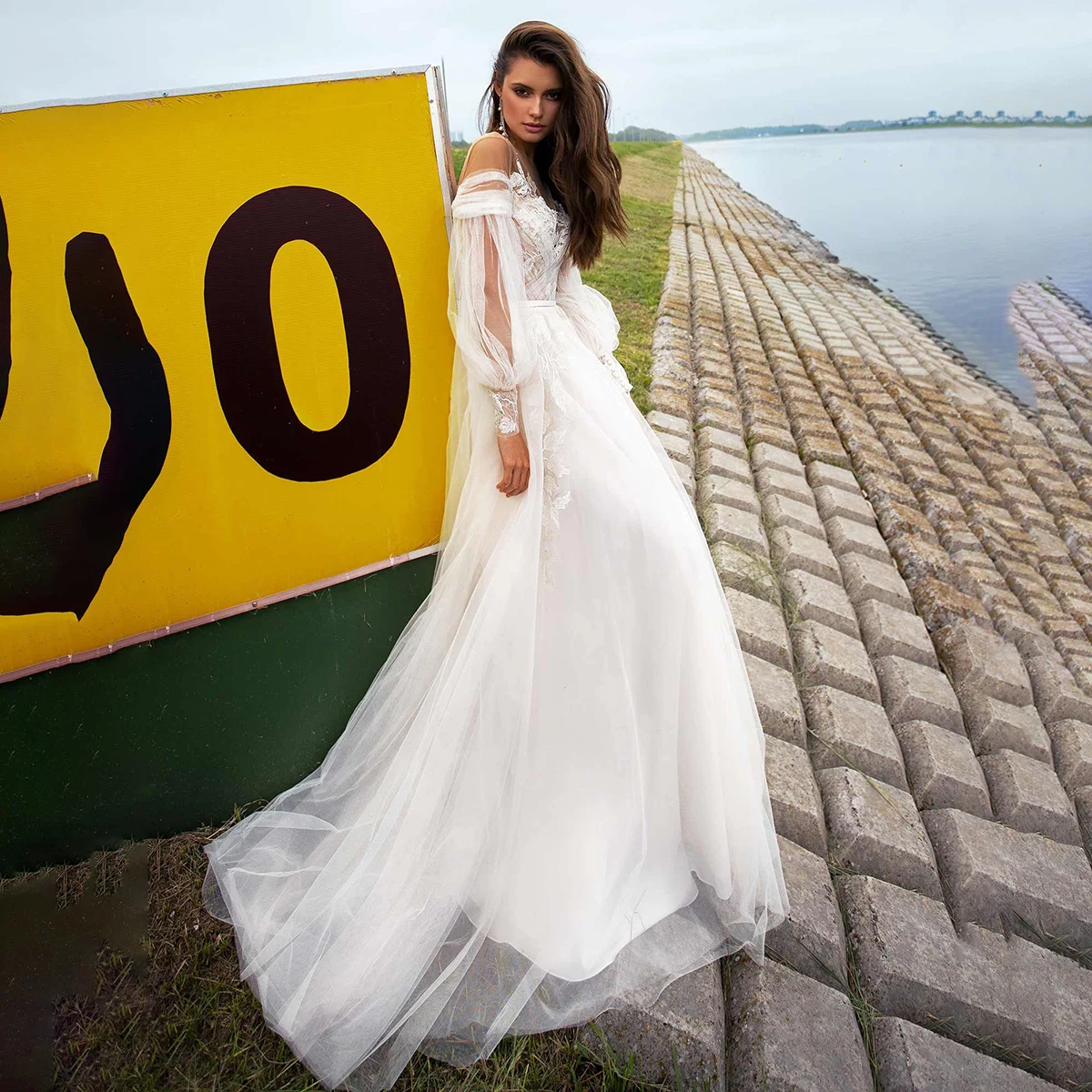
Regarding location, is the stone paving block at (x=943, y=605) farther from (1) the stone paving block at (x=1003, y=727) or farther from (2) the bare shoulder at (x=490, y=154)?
(2) the bare shoulder at (x=490, y=154)

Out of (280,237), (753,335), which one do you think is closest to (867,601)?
(280,237)

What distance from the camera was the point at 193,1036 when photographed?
6.40ft

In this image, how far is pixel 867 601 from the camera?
3.59 meters

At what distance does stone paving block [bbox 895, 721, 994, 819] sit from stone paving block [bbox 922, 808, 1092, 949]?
0.07 metres

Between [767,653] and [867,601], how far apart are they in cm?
74

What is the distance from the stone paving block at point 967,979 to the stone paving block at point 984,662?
1188 millimetres

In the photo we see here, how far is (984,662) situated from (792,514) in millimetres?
1130

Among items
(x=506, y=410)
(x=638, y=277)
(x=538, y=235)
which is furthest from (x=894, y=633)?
(x=638, y=277)

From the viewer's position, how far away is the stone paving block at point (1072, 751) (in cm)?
288

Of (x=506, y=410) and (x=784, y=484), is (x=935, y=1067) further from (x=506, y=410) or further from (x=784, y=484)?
(x=784, y=484)

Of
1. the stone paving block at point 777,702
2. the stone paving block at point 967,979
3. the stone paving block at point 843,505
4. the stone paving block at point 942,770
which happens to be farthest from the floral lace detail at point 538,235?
the stone paving block at point 843,505

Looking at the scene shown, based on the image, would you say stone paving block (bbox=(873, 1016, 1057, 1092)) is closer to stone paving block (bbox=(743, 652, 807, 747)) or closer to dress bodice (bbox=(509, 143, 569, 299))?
stone paving block (bbox=(743, 652, 807, 747))

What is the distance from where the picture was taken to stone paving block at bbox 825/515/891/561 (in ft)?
13.1

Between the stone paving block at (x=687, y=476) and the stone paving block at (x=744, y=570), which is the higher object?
the stone paving block at (x=687, y=476)
